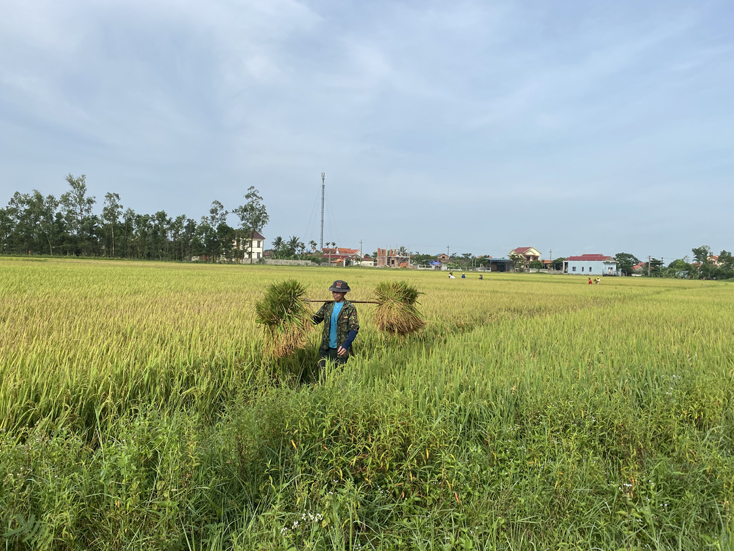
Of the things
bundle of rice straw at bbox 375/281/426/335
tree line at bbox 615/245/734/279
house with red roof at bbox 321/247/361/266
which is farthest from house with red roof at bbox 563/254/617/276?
bundle of rice straw at bbox 375/281/426/335

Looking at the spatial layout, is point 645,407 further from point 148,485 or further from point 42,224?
point 42,224

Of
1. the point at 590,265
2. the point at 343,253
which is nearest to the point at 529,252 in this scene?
the point at 590,265

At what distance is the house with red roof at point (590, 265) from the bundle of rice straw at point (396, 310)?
94504 millimetres

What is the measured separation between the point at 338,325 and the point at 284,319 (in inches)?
25.9

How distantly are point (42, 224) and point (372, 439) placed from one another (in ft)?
262

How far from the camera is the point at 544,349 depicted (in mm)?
5398

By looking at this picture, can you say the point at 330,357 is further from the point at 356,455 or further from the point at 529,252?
the point at 529,252

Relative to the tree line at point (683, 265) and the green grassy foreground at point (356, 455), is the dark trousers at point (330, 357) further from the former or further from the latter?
the tree line at point (683, 265)

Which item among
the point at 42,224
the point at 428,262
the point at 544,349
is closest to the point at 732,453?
the point at 544,349

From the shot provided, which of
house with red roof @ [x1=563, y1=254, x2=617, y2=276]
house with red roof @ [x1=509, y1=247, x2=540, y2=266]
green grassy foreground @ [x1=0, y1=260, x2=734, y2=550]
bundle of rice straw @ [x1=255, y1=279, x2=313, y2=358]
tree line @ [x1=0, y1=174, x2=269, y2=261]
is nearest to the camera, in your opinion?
green grassy foreground @ [x1=0, y1=260, x2=734, y2=550]

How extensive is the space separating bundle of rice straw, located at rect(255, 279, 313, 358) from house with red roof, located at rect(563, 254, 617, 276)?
316ft

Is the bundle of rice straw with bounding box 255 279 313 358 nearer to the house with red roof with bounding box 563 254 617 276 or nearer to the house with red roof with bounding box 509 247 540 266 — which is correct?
the house with red roof with bounding box 563 254 617 276

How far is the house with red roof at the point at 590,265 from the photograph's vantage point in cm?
9000

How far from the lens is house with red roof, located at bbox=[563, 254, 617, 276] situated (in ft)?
295
